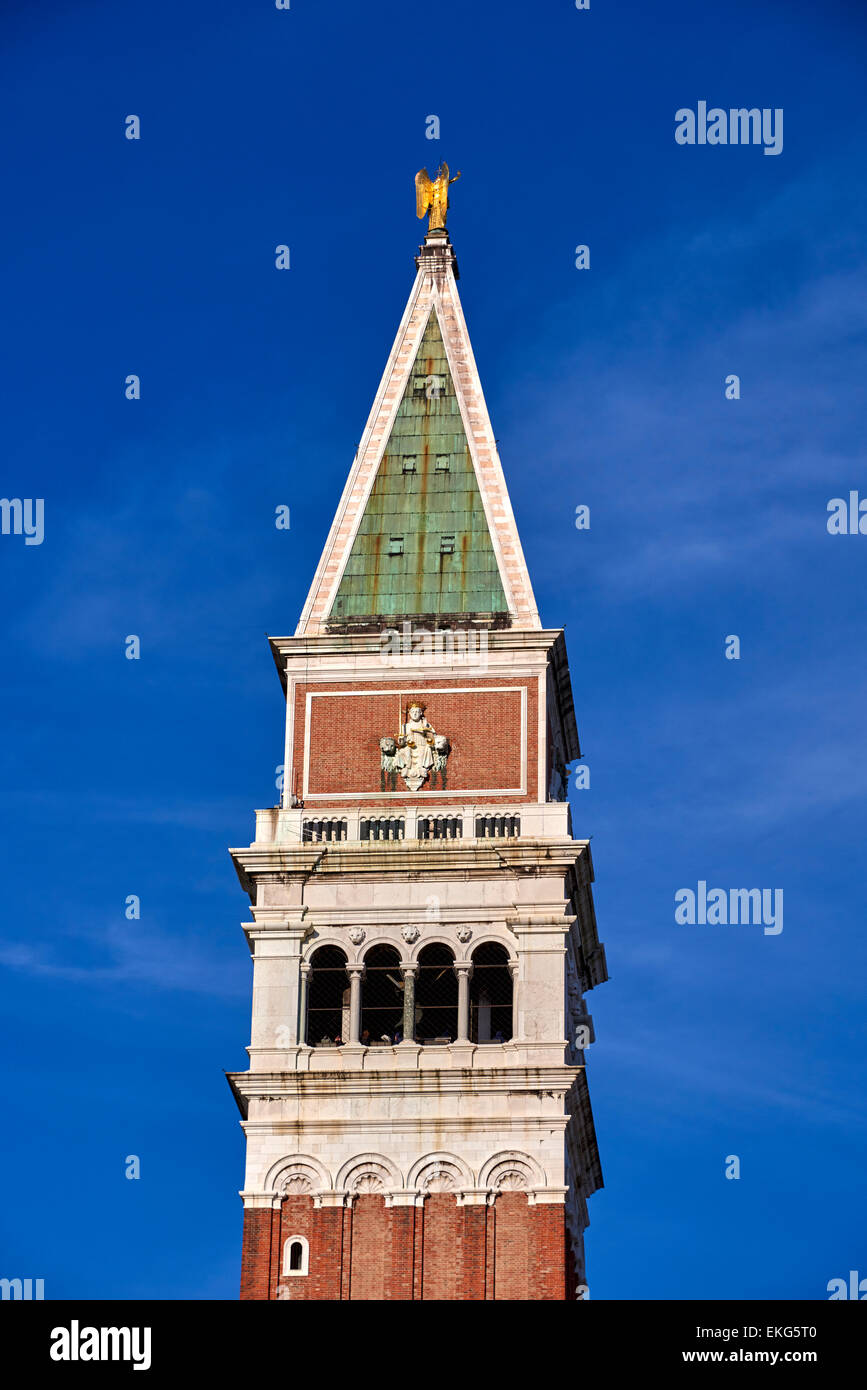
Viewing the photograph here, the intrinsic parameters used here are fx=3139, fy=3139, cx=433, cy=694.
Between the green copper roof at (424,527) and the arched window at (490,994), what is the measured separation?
10.6 meters

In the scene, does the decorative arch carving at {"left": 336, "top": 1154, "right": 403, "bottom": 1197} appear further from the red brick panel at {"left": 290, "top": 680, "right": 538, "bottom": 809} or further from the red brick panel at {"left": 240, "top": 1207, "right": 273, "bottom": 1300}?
the red brick panel at {"left": 290, "top": 680, "right": 538, "bottom": 809}

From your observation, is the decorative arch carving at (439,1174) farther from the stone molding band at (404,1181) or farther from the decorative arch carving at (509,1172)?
the decorative arch carving at (509,1172)

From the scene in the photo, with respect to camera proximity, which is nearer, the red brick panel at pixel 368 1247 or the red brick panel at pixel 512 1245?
the red brick panel at pixel 512 1245

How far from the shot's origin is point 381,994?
8569cm

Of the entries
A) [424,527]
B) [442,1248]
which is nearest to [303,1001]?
[442,1248]

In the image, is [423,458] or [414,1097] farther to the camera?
[423,458]

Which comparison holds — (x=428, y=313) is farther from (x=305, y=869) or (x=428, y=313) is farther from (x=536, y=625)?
(x=305, y=869)

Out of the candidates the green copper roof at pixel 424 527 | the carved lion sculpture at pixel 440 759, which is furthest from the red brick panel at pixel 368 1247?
the green copper roof at pixel 424 527

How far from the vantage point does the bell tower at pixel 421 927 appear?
8212cm

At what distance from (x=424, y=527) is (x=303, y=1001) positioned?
610 inches

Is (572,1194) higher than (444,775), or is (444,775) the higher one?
(444,775)

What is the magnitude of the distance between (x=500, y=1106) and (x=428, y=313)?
1052 inches
